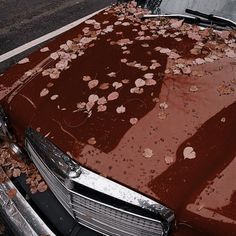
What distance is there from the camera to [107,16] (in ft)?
12.0

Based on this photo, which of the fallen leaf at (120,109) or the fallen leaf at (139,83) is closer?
the fallen leaf at (120,109)

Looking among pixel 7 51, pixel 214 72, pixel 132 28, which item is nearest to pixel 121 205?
pixel 214 72

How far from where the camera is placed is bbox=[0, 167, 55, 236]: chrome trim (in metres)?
2.56

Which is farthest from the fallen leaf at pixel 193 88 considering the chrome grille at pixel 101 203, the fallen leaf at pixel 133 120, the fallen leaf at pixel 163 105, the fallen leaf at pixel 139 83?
the chrome grille at pixel 101 203

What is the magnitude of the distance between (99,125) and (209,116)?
0.69 meters

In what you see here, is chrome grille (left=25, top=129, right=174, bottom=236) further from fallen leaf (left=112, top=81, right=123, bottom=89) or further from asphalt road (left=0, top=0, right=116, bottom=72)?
asphalt road (left=0, top=0, right=116, bottom=72)

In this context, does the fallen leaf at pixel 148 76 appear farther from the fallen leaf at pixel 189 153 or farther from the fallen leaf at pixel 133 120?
the fallen leaf at pixel 189 153

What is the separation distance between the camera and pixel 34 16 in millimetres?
7105

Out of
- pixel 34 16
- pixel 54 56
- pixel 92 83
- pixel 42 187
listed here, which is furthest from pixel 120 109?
pixel 34 16

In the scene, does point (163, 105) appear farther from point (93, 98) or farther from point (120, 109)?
point (93, 98)

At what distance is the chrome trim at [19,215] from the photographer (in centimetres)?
256

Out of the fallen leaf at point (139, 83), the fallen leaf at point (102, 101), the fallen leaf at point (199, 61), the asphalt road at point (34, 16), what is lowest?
the asphalt road at point (34, 16)

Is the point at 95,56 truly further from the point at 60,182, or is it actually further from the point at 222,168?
the point at 222,168

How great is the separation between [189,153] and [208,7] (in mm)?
1758
